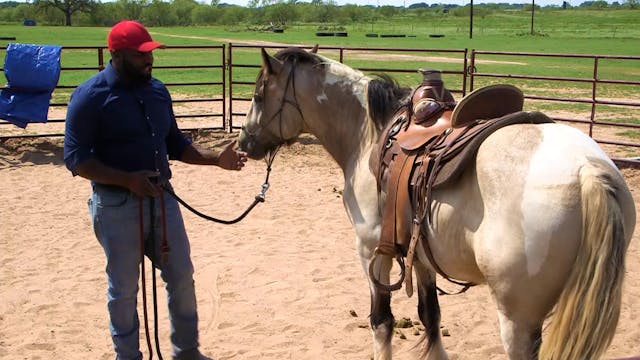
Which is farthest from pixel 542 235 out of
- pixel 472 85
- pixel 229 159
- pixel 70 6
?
pixel 70 6

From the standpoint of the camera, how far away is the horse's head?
12.1ft

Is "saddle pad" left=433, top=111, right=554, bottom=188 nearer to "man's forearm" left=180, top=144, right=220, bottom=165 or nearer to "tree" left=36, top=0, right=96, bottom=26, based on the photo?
"man's forearm" left=180, top=144, right=220, bottom=165

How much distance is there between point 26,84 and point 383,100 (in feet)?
25.1

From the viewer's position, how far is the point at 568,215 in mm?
2254

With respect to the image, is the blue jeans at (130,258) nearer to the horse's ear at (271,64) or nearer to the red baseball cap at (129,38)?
the red baseball cap at (129,38)

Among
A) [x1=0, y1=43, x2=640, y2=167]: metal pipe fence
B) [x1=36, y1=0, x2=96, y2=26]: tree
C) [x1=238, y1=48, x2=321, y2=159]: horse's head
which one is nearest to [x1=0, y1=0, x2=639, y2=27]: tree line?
[x1=36, y1=0, x2=96, y2=26]: tree

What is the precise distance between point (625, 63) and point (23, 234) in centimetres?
2350

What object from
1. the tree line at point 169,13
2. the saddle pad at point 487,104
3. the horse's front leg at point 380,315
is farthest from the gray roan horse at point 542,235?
the tree line at point 169,13

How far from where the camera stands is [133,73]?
121 inches

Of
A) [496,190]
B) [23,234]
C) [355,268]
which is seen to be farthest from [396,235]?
[23,234]

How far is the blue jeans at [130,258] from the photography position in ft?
10.3

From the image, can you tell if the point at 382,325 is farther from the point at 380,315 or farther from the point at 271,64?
the point at 271,64

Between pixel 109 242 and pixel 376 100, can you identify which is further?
pixel 376 100

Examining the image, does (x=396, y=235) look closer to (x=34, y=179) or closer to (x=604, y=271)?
(x=604, y=271)
